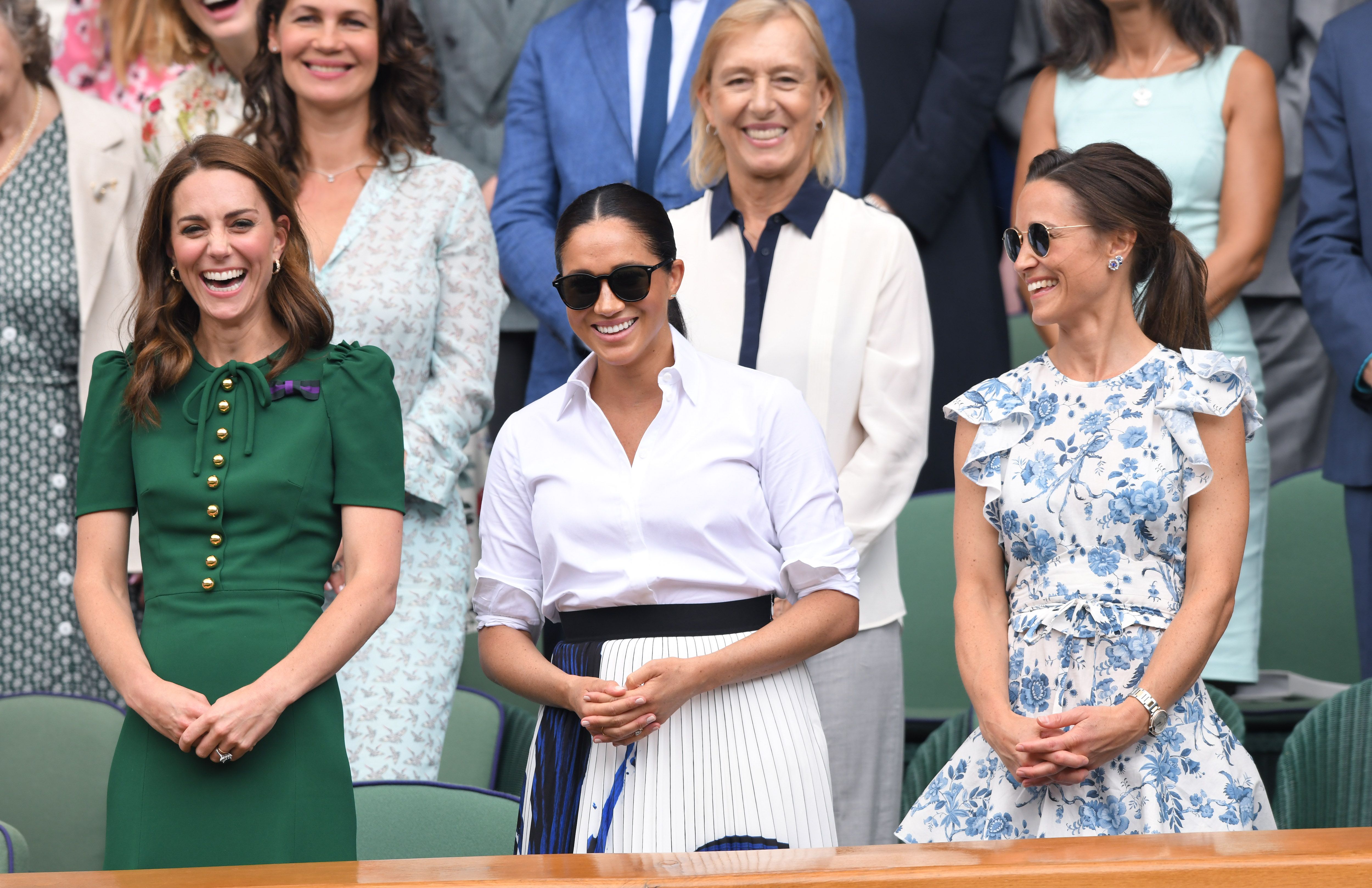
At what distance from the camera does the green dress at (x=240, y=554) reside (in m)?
2.44

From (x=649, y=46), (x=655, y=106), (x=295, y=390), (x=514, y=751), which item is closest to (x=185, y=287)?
(x=295, y=390)

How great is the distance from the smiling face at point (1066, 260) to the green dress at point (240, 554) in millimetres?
1107

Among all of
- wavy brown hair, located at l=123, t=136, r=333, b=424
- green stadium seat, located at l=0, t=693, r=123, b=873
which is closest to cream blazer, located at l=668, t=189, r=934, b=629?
wavy brown hair, located at l=123, t=136, r=333, b=424

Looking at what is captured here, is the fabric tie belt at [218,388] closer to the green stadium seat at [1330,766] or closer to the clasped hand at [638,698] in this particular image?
the clasped hand at [638,698]

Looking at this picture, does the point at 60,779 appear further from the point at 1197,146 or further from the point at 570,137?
the point at 1197,146

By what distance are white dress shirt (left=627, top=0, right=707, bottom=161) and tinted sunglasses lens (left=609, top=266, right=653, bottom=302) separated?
1758 mm

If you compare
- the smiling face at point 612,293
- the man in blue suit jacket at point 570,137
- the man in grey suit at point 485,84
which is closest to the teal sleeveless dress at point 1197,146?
the man in blue suit jacket at point 570,137

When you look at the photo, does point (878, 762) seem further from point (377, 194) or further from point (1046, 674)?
point (377, 194)

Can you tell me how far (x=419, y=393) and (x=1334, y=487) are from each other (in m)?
2.63

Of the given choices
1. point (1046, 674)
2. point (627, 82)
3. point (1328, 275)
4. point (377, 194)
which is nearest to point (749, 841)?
point (1046, 674)

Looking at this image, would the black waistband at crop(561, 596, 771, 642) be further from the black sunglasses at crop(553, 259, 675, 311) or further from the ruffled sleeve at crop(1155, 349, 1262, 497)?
the ruffled sleeve at crop(1155, 349, 1262, 497)

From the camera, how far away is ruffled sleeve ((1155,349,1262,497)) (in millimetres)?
2598

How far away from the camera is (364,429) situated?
8.54ft

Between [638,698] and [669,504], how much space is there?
0.33 meters
